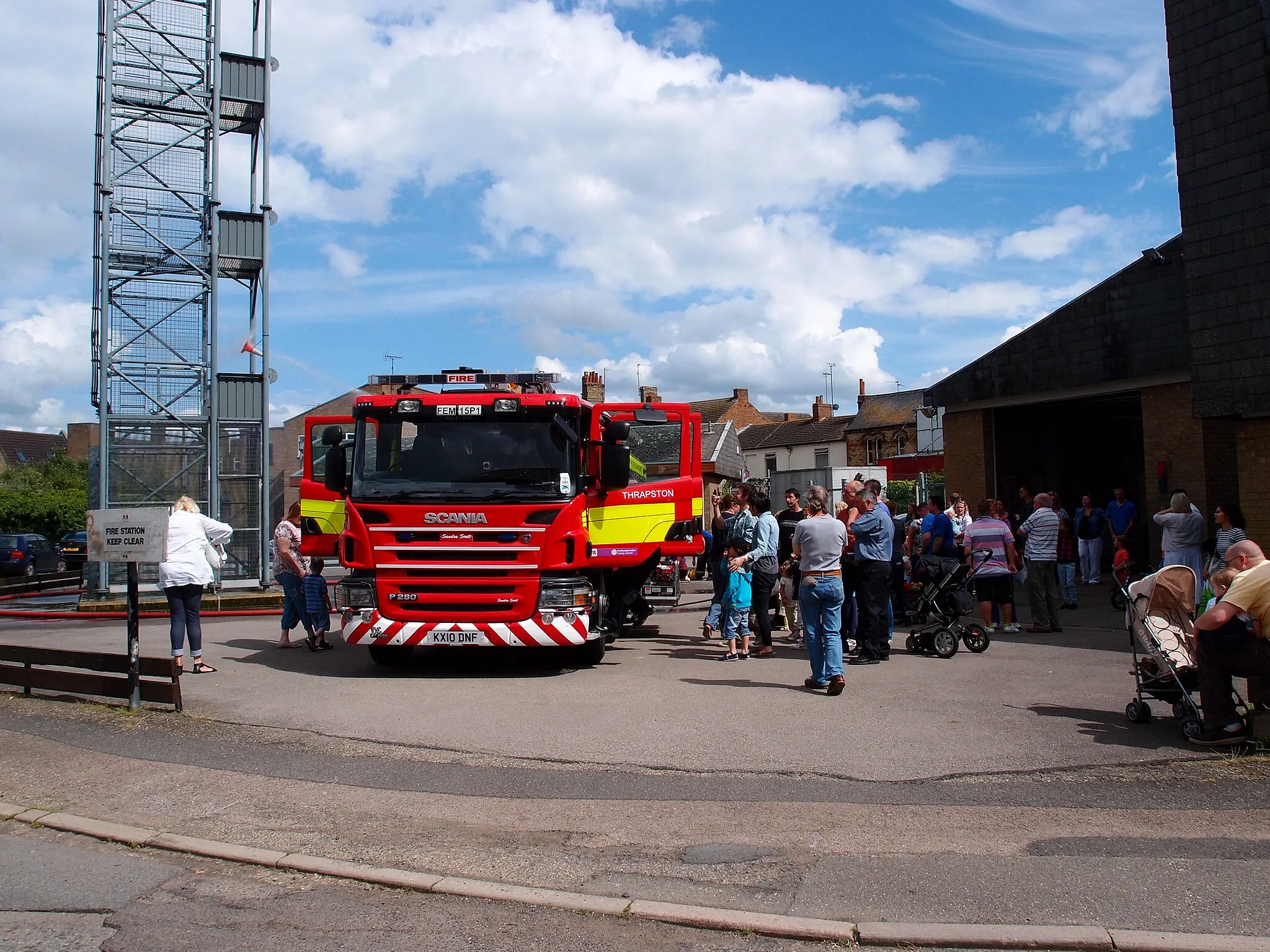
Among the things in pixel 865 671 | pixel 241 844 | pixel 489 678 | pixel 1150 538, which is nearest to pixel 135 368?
pixel 489 678

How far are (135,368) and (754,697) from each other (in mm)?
17271

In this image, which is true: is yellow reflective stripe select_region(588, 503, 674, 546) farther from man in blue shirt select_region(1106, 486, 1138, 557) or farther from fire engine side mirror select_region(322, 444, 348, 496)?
man in blue shirt select_region(1106, 486, 1138, 557)

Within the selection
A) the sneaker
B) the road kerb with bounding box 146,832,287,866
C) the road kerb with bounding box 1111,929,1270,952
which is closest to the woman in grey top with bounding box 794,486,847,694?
the sneaker

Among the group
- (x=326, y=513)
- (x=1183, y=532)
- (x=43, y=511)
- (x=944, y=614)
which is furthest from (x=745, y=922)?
(x=43, y=511)

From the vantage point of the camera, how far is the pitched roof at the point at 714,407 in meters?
75.1

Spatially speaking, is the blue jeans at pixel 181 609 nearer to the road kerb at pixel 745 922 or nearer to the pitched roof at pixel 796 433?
the road kerb at pixel 745 922

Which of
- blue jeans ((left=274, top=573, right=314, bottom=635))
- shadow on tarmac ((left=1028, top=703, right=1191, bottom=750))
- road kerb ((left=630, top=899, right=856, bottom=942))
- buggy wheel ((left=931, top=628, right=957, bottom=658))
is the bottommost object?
road kerb ((left=630, top=899, right=856, bottom=942))

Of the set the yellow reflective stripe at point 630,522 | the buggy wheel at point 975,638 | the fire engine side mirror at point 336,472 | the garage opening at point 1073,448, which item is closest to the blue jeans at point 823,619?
the yellow reflective stripe at point 630,522

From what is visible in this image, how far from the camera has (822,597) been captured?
30.4ft

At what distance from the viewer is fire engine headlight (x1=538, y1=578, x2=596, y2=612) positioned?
10211 mm

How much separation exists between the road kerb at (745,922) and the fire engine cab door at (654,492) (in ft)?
22.0

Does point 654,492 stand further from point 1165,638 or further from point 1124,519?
point 1124,519

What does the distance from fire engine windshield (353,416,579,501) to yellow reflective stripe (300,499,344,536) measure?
6.53 ft

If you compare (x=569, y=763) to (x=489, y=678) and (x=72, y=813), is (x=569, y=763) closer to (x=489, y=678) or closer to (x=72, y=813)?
(x=72, y=813)
